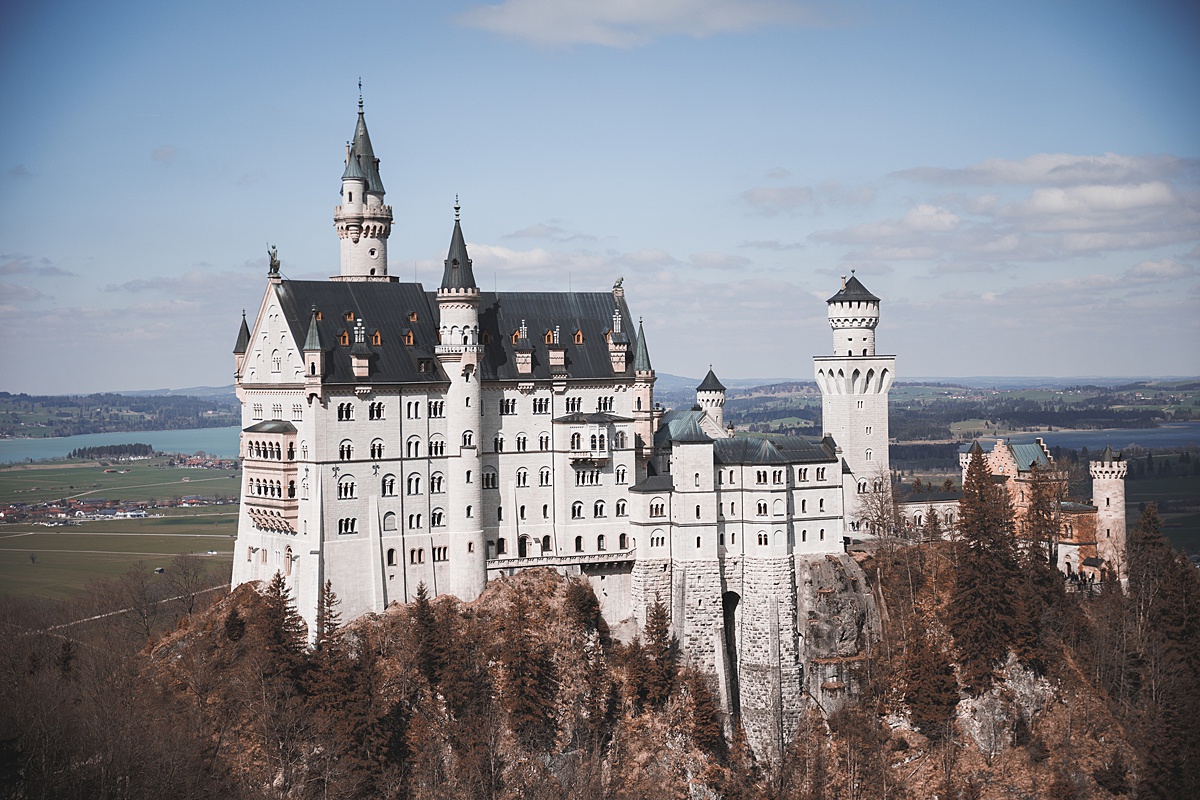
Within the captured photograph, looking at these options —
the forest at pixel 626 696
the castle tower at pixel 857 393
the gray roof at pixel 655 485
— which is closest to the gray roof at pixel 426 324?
the gray roof at pixel 655 485

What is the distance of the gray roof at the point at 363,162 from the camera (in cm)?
9794

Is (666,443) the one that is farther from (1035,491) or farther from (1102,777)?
(1102,777)

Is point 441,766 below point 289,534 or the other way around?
below

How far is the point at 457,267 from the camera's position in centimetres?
8994

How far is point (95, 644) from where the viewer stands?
100688 millimetres

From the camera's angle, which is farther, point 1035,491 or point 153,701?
point 1035,491

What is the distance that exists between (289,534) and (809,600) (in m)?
34.5

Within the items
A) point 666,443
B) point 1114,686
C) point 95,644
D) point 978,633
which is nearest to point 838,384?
point 666,443

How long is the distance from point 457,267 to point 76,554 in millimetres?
97745

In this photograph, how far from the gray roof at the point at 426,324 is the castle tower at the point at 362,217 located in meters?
6.40

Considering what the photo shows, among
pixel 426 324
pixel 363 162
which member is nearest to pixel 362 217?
pixel 363 162

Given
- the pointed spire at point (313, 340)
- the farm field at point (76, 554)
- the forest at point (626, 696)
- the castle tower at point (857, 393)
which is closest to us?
the forest at point (626, 696)

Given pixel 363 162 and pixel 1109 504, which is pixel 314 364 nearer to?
pixel 363 162

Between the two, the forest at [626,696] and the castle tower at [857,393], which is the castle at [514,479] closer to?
the forest at [626,696]
